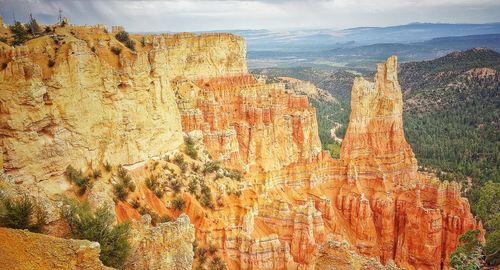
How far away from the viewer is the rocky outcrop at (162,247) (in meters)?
15.1

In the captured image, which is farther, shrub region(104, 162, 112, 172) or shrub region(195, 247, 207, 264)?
shrub region(195, 247, 207, 264)

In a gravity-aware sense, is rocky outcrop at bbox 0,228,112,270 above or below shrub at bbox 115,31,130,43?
below

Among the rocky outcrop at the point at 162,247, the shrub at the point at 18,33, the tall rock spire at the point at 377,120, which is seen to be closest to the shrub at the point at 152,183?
the shrub at the point at 18,33

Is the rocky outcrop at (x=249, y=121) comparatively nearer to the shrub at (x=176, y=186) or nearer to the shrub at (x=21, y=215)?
the shrub at (x=176, y=186)

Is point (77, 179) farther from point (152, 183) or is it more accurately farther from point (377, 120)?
point (377, 120)

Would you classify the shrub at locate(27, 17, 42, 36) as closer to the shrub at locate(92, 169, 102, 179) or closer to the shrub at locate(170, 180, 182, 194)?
the shrub at locate(92, 169, 102, 179)

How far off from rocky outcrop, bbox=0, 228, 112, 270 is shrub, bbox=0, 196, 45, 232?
5.35 ft

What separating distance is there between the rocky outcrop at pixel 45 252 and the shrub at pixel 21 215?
1632 mm

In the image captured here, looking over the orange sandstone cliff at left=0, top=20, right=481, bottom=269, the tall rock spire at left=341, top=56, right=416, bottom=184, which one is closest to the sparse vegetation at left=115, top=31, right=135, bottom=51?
the orange sandstone cliff at left=0, top=20, right=481, bottom=269

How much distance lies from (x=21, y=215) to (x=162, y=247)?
4577 millimetres

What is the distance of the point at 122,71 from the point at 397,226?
25.7 m

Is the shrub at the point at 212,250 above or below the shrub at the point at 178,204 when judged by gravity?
below

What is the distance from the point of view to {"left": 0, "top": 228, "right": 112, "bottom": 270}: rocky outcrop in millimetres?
10820

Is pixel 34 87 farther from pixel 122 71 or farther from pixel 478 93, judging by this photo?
pixel 478 93
